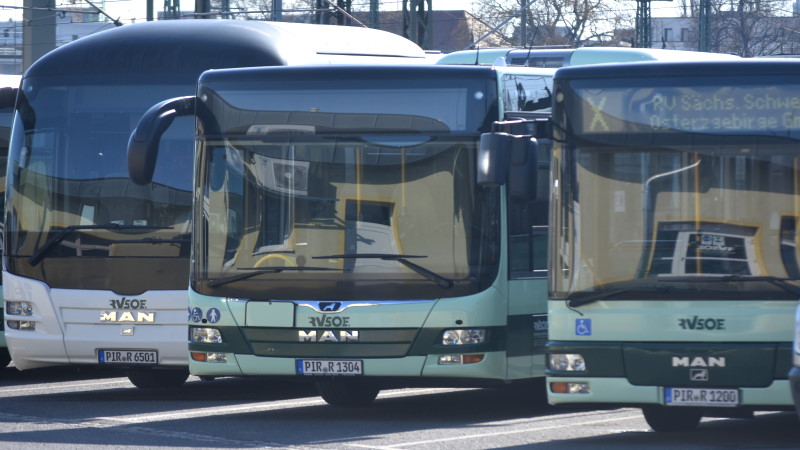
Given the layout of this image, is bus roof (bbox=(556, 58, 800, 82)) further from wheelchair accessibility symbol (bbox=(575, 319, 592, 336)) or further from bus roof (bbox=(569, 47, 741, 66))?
bus roof (bbox=(569, 47, 741, 66))

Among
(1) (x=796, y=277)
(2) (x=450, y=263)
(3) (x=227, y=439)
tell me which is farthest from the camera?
(2) (x=450, y=263)

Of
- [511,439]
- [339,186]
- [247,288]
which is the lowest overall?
[511,439]

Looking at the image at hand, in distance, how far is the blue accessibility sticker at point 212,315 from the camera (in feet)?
38.8

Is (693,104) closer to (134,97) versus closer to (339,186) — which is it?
(339,186)

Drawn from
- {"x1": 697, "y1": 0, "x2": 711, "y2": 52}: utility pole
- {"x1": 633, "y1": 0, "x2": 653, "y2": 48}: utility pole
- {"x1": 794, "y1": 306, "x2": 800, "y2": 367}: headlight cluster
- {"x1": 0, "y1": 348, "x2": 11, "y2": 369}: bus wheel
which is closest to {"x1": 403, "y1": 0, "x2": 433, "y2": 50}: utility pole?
{"x1": 697, "y1": 0, "x2": 711, "y2": 52}: utility pole

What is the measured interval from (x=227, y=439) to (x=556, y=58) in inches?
355

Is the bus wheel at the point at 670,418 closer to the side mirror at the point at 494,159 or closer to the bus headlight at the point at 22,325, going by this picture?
the side mirror at the point at 494,159

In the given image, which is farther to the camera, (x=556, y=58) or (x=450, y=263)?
(x=556, y=58)

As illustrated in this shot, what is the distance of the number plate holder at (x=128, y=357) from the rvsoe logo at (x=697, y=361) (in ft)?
16.2

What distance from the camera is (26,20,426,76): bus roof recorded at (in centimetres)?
1341

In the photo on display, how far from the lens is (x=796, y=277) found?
992 cm

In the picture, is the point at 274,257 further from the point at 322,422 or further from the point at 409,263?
the point at 322,422

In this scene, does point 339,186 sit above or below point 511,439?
above

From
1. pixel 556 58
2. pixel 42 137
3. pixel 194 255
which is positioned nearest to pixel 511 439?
pixel 194 255
